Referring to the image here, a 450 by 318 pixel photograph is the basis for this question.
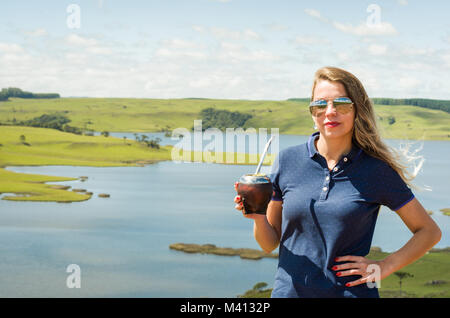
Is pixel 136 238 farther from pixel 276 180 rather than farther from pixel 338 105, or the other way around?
pixel 338 105

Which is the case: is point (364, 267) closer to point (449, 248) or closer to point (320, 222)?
point (320, 222)

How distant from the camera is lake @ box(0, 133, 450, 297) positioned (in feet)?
153

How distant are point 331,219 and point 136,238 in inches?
2482

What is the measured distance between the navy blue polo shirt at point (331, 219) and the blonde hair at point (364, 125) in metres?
0.05

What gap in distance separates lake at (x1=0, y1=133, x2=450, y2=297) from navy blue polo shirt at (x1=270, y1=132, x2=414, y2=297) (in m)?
29.6

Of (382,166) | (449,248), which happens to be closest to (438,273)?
(449,248)

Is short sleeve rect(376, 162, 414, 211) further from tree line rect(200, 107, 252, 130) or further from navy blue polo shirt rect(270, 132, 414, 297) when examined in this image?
tree line rect(200, 107, 252, 130)

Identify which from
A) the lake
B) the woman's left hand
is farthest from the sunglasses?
the lake

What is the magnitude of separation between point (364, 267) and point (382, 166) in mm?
547

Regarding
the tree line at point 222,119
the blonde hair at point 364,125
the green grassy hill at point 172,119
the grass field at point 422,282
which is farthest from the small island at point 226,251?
the tree line at point 222,119

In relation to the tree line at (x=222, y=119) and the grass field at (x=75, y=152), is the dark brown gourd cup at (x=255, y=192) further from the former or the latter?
the tree line at (x=222, y=119)

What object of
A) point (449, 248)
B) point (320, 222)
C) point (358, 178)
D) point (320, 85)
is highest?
point (320, 85)

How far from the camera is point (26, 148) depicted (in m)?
116

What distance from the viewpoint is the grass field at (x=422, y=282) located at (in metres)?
36.3
